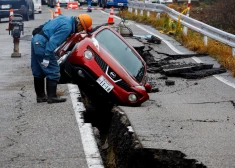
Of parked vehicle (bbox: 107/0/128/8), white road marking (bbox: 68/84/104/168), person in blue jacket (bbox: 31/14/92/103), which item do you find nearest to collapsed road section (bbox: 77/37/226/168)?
white road marking (bbox: 68/84/104/168)

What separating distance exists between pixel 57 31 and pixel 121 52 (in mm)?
1595

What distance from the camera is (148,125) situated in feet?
23.6

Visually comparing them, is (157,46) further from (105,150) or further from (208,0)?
(208,0)

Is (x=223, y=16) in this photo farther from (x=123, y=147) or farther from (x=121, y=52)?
Result: (x=123, y=147)

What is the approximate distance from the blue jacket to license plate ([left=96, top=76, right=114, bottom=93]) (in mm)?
883

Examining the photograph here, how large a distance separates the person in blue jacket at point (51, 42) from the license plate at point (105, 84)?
2.10 ft

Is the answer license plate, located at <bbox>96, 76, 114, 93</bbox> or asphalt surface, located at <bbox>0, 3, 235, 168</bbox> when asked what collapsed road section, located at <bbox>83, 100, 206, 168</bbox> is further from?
license plate, located at <bbox>96, 76, 114, 93</bbox>

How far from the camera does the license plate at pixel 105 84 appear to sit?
8.55 meters

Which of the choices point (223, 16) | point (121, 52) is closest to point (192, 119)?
point (121, 52)

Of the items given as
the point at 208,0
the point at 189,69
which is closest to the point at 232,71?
the point at 189,69

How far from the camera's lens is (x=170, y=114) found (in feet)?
26.5

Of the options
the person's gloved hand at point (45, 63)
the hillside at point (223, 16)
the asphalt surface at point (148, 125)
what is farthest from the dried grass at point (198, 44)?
the hillside at point (223, 16)

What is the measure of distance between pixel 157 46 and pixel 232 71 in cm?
391

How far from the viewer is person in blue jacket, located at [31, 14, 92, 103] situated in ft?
26.8
